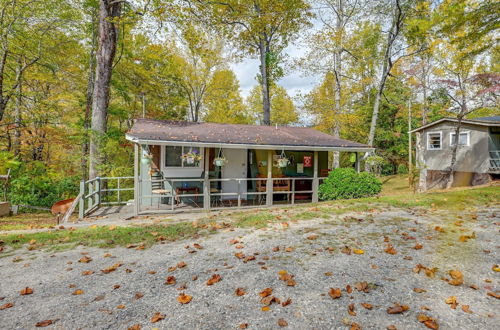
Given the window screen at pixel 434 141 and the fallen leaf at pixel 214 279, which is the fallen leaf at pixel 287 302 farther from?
the window screen at pixel 434 141

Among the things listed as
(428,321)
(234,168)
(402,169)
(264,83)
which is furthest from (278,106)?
(428,321)

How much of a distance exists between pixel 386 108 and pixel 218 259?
27463 millimetres

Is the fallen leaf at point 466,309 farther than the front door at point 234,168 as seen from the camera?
No

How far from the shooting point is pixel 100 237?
216 inches

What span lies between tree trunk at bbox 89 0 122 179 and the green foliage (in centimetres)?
373

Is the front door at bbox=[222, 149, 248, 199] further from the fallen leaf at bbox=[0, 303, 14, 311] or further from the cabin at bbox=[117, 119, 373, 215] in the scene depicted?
the fallen leaf at bbox=[0, 303, 14, 311]

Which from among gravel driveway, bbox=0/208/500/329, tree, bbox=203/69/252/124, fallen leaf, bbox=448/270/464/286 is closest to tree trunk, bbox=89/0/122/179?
gravel driveway, bbox=0/208/500/329

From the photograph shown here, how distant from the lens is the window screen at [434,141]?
19094mm

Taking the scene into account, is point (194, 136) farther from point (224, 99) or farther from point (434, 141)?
point (434, 141)

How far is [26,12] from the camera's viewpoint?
12.4 m

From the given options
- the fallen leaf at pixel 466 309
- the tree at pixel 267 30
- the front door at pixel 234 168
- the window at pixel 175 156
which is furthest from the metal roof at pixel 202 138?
the tree at pixel 267 30

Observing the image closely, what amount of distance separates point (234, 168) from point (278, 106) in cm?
2205

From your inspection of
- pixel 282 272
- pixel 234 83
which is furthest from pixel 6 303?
pixel 234 83

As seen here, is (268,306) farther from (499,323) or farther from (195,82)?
(195,82)
